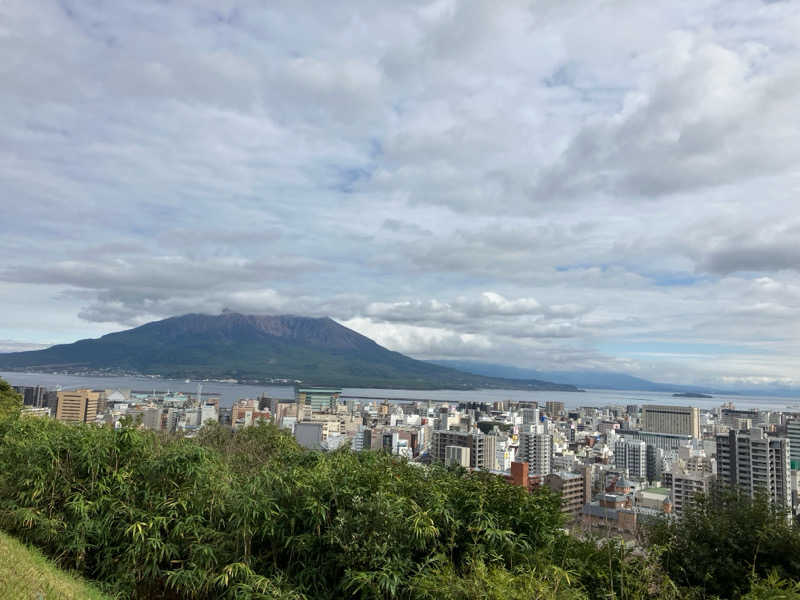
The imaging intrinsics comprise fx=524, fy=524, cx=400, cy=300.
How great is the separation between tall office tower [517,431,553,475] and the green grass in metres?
42.4

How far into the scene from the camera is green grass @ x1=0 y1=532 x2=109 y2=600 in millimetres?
2529

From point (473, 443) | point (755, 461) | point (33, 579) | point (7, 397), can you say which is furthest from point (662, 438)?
point (33, 579)

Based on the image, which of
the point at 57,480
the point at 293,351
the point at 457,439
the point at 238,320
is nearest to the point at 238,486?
the point at 57,480

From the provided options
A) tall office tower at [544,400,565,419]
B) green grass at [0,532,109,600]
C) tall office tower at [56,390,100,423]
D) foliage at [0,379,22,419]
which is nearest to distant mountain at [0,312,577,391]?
tall office tower at [544,400,565,419]

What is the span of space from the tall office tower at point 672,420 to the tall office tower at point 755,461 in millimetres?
40341

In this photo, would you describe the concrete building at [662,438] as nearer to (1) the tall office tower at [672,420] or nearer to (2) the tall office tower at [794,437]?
(1) the tall office tower at [672,420]

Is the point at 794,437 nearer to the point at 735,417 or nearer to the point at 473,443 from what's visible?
the point at 473,443

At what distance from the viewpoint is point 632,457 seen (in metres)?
46.1

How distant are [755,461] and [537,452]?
17.2m

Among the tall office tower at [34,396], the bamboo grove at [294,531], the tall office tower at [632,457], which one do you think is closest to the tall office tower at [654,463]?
the tall office tower at [632,457]

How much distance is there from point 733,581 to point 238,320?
15892cm

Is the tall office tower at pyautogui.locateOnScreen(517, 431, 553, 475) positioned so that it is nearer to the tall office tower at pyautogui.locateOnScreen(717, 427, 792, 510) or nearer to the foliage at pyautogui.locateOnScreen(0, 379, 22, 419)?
the tall office tower at pyautogui.locateOnScreen(717, 427, 792, 510)

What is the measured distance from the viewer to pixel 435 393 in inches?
4518

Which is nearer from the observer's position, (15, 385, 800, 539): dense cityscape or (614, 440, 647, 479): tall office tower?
(15, 385, 800, 539): dense cityscape
